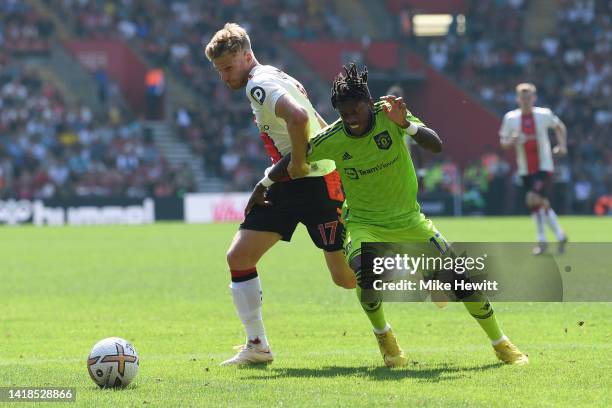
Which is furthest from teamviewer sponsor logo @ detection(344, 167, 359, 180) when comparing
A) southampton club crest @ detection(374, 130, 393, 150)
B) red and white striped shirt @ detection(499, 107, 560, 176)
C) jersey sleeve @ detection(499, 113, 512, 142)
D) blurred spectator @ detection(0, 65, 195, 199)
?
blurred spectator @ detection(0, 65, 195, 199)

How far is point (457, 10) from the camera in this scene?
45.7 metres

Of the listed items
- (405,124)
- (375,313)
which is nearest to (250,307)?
(375,313)

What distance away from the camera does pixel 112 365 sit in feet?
23.6

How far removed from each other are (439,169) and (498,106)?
19.9 feet

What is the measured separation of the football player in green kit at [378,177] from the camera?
7703mm

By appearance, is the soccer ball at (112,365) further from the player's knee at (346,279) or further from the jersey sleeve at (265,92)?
the player's knee at (346,279)

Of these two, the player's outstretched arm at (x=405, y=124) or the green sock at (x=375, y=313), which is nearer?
the player's outstretched arm at (x=405, y=124)

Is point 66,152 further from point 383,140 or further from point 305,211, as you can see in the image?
point 383,140

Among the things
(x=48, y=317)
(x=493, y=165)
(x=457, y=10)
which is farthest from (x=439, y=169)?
(x=48, y=317)

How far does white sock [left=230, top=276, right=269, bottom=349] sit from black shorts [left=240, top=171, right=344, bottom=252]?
0.42m

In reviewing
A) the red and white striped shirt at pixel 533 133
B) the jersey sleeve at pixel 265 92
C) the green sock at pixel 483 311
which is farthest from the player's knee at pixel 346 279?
the red and white striped shirt at pixel 533 133

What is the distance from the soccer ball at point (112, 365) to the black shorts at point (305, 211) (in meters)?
1.58

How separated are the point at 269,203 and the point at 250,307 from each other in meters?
0.76

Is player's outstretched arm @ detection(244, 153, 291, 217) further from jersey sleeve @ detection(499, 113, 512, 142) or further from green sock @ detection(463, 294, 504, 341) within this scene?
jersey sleeve @ detection(499, 113, 512, 142)
